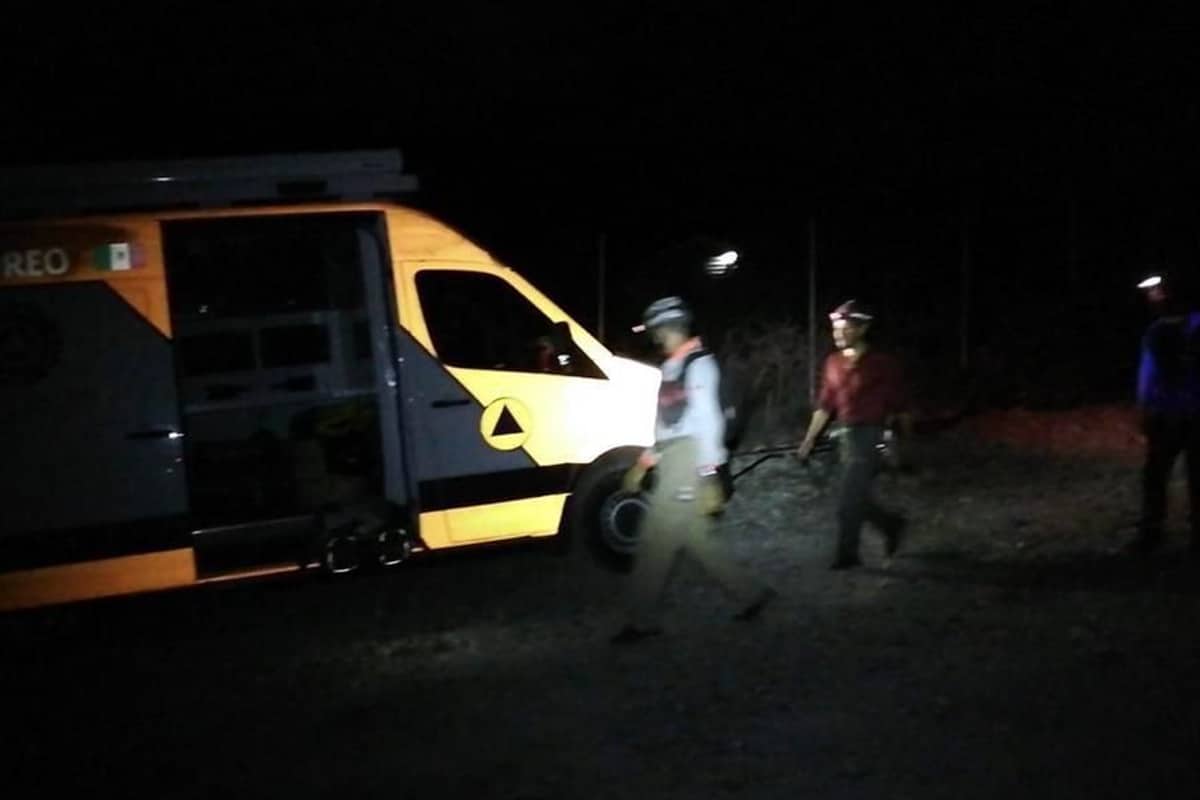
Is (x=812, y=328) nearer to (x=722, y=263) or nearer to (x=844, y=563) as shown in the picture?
(x=722, y=263)

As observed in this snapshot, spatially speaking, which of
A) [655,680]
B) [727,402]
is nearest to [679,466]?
[727,402]

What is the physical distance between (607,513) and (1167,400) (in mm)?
3412

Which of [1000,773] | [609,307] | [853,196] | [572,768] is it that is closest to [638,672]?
[572,768]

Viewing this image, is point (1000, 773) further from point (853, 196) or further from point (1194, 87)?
point (1194, 87)

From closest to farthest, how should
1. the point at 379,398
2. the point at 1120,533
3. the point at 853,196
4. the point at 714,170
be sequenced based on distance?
1. the point at 379,398
2. the point at 1120,533
3. the point at 853,196
4. the point at 714,170

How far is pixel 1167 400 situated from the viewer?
10.4m

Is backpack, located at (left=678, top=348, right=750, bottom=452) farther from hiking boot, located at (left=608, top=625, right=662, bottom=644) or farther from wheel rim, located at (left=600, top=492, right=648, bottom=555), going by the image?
wheel rim, located at (left=600, top=492, right=648, bottom=555)

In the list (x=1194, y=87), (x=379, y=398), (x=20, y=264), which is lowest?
(x=379, y=398)

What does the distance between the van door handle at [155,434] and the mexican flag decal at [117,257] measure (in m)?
0.89

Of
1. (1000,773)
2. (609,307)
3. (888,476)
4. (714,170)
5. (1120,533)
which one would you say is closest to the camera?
(1000,773)

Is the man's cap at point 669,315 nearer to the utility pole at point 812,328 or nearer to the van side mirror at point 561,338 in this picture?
the van side mirror at point 561,338

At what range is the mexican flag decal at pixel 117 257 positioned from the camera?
9.64 m

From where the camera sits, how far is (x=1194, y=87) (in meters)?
27.5

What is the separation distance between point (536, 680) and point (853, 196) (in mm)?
18765
